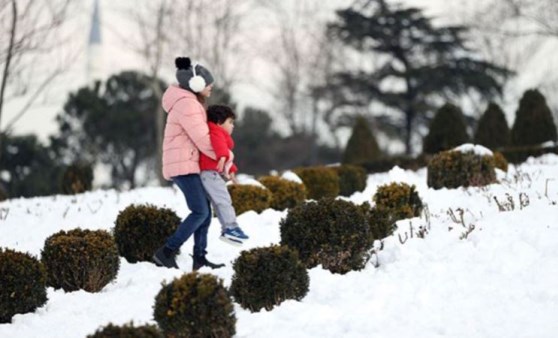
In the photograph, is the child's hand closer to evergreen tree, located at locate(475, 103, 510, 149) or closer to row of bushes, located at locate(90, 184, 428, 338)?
row of bushes, located at locate(90, 184, 428, 338)

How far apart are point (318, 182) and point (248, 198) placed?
11.6 feet

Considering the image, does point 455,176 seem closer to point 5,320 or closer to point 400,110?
point 5,320

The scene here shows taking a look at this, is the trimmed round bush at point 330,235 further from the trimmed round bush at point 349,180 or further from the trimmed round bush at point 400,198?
the trimmed round bush at point 349,180

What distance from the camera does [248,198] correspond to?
10.9 m

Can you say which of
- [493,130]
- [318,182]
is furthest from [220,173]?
[493,130]

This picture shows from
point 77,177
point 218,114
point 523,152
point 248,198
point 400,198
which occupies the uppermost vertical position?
point 523,152

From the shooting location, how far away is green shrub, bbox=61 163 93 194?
17.8 m

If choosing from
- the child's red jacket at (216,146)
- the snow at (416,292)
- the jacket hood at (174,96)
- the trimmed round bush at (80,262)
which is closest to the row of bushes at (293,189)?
the snow at (416,292)

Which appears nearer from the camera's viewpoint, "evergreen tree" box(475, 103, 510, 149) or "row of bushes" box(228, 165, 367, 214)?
"row of bushes" box(228, 165, 367, 214)

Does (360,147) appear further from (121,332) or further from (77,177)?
(121,332)

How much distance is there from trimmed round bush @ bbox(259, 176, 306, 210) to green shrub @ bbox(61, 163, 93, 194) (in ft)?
23.6

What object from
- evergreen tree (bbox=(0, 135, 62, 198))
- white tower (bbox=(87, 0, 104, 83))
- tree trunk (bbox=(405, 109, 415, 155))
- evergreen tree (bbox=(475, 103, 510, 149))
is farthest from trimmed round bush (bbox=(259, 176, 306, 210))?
white tower (bbox=(87, 0, 104, 83))

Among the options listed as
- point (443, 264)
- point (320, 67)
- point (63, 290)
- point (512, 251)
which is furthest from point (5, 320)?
point (320, 67)

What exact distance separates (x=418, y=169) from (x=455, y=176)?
6.55 metres
